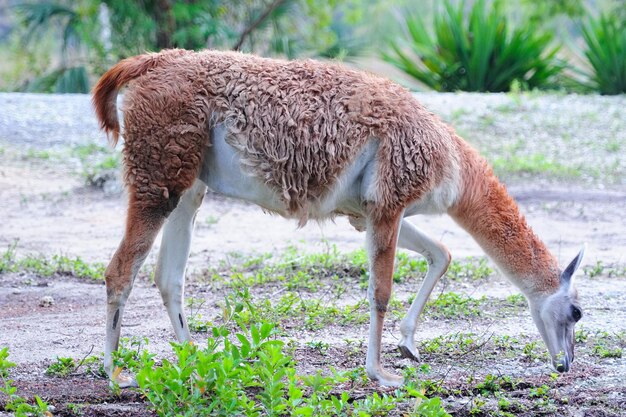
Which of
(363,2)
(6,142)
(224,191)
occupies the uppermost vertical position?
(224,191)

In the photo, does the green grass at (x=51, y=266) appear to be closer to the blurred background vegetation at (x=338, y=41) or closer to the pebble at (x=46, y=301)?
the pebble at (x=46, y=301)

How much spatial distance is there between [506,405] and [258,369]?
4.55ft

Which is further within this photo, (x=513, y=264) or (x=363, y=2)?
(x=363, y=2)

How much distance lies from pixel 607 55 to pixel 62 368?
12.8m

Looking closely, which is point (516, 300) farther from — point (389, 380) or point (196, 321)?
point (196, 321)

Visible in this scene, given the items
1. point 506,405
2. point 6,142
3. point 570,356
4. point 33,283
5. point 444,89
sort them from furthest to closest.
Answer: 1. point 444,89
2. point 6,142
3. point 33,283
4. point 570,356
5. point 506,405

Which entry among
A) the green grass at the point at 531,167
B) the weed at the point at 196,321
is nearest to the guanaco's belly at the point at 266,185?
the weed at the point at 196,321

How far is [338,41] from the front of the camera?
714 inches

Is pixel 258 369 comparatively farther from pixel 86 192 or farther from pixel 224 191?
pixel 86 192

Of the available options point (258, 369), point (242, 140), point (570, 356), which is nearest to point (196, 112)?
point (242, 140)

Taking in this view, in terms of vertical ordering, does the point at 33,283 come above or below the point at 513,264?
below

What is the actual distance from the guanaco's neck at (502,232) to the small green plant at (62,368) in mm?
2466

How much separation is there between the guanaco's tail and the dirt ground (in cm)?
51

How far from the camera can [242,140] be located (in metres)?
5.27
